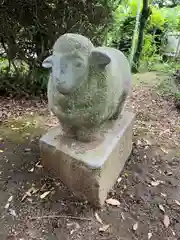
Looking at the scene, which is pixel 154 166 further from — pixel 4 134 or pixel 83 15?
pixel 83 15

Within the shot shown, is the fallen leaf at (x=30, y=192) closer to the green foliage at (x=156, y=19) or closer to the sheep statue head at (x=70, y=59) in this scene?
the sheep statue head at (x=70, y=59)

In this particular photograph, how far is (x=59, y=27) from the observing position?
143 inches

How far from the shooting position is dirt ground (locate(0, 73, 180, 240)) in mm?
1775

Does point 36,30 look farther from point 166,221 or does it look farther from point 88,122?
point 166,221

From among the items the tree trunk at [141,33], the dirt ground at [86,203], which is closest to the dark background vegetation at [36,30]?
the dirt ground at [86,203]

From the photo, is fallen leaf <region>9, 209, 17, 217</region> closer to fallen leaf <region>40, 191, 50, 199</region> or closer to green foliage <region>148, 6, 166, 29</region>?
fallen leaf <region>40, 191, 50, 199</region>

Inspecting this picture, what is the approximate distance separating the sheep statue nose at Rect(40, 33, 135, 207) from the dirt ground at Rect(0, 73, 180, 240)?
12 cm

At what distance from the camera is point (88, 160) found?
1.82 m

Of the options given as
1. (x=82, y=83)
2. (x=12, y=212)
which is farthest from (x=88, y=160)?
(x=12, y=212)

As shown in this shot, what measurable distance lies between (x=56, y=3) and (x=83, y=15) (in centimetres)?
43

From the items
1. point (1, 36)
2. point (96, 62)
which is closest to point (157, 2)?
point (1, 36)

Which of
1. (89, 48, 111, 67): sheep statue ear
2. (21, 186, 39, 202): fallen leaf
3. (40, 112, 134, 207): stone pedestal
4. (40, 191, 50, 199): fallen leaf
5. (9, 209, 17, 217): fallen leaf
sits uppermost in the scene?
(89, 48, 111, 67): sheep statue ear

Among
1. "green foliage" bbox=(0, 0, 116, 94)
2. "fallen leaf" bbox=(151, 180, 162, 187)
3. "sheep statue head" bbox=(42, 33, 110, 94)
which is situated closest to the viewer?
"sheep statue head" bbox=(42, 33, 110, 94)

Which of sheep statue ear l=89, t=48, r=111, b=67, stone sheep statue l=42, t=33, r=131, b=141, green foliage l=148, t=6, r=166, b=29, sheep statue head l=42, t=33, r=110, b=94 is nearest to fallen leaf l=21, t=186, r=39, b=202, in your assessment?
stone sheep statue l=42, t=33, r=131, b=141
